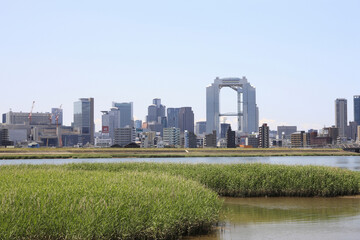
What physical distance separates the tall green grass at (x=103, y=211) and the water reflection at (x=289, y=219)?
1727mm

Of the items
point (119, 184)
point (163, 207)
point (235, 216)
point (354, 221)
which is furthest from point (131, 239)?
point (354, 221)

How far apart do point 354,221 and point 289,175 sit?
11.5 m

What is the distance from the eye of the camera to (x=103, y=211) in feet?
63.4

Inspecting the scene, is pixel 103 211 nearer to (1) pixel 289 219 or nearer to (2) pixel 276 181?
(1) pixel 289 219

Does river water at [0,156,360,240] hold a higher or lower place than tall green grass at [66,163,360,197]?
lower

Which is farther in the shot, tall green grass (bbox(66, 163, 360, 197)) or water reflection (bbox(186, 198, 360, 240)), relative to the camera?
tall green grass (bbox(66, 163, 360, 197))

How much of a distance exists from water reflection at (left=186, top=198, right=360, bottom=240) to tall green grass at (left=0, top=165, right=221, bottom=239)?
1727mm

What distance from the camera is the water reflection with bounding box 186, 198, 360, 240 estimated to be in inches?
947

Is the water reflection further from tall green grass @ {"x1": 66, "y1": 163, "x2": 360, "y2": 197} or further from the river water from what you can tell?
tall green grass @ {"x1": 66, "y1": 163, "x2": 360, "y2": 197}

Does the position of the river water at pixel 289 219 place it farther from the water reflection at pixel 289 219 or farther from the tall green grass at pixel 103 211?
the tall green grass at pixel 103 211

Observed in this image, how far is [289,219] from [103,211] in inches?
548

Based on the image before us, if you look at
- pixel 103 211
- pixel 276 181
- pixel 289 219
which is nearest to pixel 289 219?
pixel 289 219

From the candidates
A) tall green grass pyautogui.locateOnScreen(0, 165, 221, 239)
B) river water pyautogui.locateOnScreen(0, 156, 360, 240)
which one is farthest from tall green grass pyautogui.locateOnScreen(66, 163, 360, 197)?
tall green grass pyautogui.locateOnScreen(0, 165, 221, 239)

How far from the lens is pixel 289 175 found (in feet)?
129
